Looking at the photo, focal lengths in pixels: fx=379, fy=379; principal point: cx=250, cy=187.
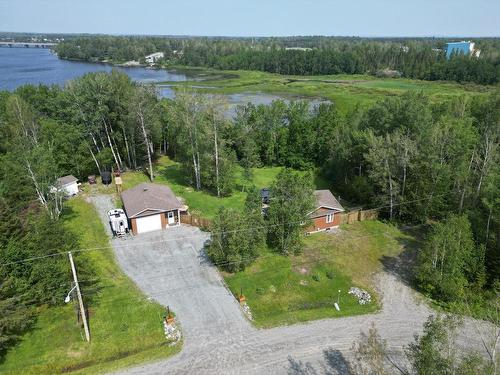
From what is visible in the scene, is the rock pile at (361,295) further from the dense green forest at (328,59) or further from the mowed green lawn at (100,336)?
the dense green forest at (328,59)

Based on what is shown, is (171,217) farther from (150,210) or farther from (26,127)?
(26,127)

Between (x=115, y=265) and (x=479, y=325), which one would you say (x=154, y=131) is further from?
(x=479, y=325)

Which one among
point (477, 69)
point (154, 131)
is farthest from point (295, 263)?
point (477, 69)

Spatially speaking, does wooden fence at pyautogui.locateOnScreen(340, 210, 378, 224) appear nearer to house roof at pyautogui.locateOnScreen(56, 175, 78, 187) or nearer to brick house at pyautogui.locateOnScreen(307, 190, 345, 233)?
brick house at pyautogui.locateOnScreen(307, 190, 345, 233)

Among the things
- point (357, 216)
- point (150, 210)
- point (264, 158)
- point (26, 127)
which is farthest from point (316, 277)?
point (26, 127)

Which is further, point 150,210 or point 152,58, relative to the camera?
point 152,58

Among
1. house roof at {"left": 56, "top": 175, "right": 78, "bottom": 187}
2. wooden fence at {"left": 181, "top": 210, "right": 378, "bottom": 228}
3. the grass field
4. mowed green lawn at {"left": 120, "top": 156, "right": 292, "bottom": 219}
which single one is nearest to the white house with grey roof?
wooden fence at {"left": 181, "top": 210, "right": 378, "bottom": 228}
